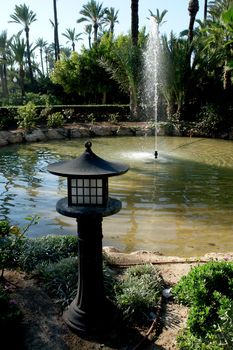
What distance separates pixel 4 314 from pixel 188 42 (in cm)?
1722

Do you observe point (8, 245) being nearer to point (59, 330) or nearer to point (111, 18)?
point (59, 330)

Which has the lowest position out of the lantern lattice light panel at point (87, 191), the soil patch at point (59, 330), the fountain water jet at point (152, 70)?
the soil patch at point (59, 330)

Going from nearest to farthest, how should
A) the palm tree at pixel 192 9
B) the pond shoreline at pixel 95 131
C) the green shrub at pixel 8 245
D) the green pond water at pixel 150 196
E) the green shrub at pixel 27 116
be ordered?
the green shrub at pixel 8 245, the green pond water at pixel 150 196, the pond shoreline at pixel 95 131, the green shrub at pixel 27 116, the palm tree at pixel 192 9

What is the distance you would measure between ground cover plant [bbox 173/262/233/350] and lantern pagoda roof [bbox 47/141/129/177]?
4.49 feet

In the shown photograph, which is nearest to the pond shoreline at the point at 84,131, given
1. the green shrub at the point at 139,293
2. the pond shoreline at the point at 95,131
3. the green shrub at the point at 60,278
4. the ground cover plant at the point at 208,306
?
the pond shoreline at the point at 95,131

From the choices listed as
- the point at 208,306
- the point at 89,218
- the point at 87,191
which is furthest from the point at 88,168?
the point at 208,306

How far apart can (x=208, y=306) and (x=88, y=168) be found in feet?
5.55

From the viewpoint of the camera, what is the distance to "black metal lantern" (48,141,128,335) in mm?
3045

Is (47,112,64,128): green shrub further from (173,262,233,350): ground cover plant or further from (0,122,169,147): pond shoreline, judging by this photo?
(173,262,233,350): ground cover plant

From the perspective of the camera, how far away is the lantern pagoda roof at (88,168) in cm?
296

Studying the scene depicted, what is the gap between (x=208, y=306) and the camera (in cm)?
328

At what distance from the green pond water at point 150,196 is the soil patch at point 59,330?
1.98 m

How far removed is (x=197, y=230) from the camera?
628cm

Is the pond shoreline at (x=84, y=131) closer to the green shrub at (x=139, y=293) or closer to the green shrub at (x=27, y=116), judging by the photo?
the green shrub at (x=27, y=116)
